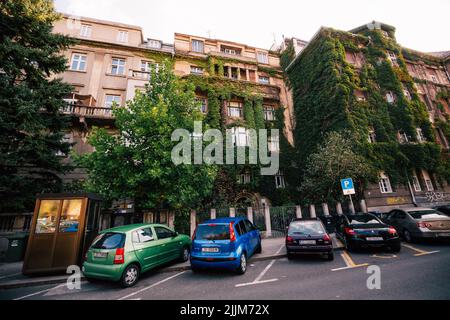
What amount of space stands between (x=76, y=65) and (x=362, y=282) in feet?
87.9

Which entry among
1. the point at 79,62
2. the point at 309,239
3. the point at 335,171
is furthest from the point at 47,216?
the point at 79,62

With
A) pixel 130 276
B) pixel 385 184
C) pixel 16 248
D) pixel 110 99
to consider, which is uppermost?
pixel 110 99

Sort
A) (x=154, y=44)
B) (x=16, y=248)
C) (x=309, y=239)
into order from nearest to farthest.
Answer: (x=309, y=239) < (x=16, y=248) < (x=154, y=44)

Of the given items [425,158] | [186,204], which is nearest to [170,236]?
[186,204]

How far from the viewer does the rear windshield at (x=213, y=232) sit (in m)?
6.41

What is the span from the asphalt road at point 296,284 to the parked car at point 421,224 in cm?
131

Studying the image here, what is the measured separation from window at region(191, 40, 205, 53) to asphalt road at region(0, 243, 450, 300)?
2517 cm

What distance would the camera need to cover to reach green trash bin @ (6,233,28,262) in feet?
30.0

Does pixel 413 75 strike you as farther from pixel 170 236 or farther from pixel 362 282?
pixel 170 236

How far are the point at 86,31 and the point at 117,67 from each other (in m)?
5.57

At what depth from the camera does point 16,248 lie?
927 centimetres

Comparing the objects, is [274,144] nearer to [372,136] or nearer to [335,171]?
[335,171]

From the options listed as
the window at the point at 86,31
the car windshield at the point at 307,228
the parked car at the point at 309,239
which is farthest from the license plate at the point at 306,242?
the window at the point at 86,31

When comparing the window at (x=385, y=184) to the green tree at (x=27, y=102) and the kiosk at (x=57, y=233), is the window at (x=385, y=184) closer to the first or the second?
the kiosk at (x=57, y=233)
